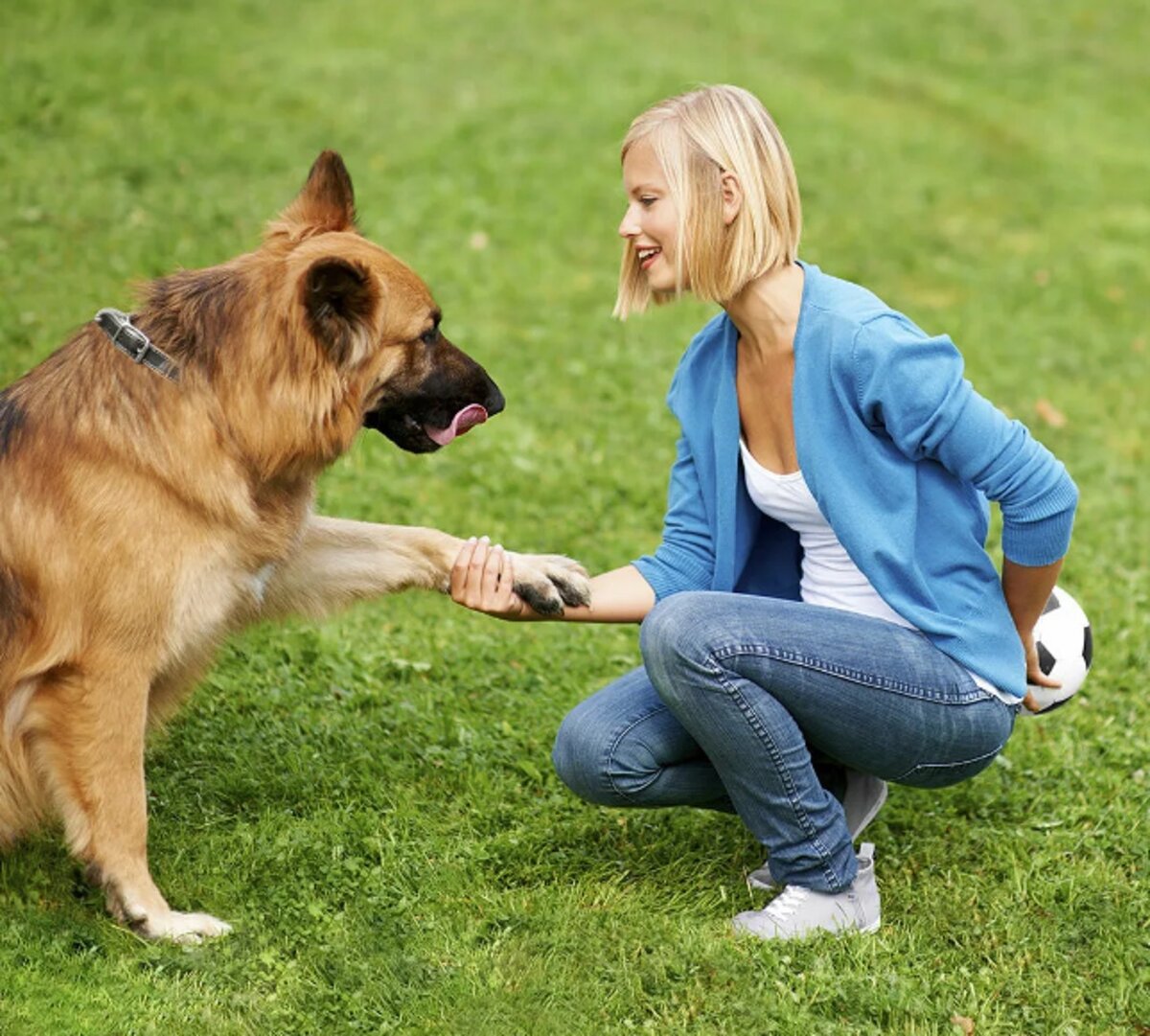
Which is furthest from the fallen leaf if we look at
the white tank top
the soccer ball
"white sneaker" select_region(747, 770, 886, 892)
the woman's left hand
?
the white tank top

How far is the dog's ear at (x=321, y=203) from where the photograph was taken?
4055mm

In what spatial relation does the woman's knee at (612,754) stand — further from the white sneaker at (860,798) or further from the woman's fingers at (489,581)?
the white sneaker at (860,798)

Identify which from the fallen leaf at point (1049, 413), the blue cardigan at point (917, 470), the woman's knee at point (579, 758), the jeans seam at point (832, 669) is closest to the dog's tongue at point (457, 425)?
the blue cardigan at point (917, 470)

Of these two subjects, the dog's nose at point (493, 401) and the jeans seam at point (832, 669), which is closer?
the jeans seam at point (832, 669)

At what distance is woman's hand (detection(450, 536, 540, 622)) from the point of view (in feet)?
13.8

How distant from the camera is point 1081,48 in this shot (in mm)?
15258

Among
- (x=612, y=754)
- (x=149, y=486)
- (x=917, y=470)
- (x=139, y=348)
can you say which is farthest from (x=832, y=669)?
(x=139, y=348)

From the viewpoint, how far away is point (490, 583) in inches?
166

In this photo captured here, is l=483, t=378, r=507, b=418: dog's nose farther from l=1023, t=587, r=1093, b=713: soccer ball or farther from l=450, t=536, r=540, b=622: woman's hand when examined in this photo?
l=1023, t=587, r=1093, b=713: soccer ball

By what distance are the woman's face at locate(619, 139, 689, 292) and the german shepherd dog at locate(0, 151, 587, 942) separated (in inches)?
23.9

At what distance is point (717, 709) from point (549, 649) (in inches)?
81.0

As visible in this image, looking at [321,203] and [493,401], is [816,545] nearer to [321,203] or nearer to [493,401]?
[493,401]

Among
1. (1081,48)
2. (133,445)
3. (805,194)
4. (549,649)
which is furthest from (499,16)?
(133,445)

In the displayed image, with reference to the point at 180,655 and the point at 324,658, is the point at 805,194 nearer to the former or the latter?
the point at 324,658
